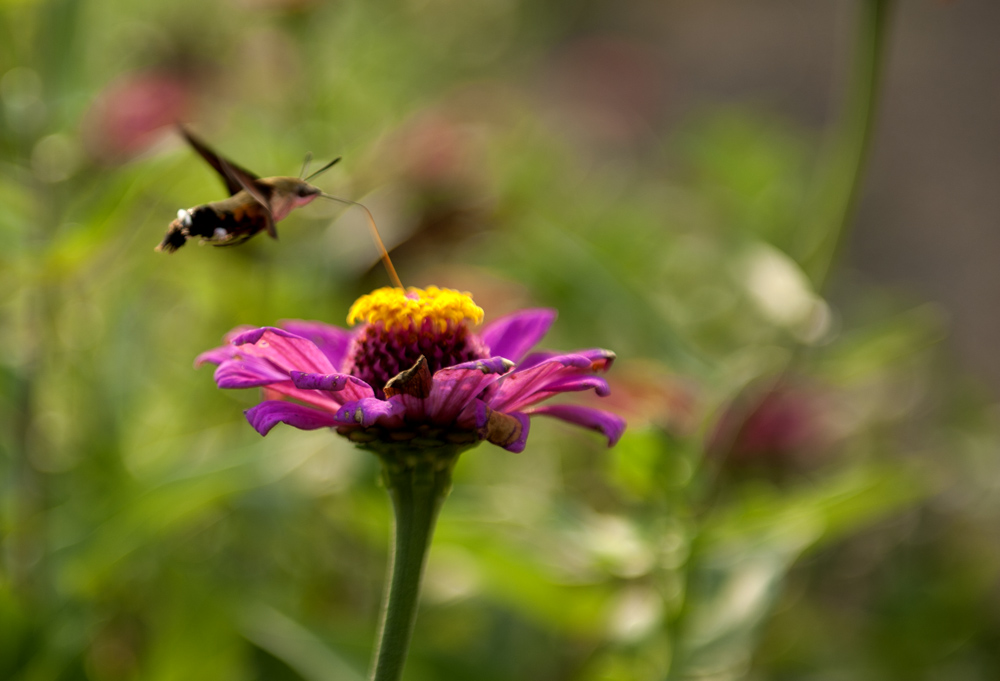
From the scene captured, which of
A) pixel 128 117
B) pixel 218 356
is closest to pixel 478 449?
pixel 128 117

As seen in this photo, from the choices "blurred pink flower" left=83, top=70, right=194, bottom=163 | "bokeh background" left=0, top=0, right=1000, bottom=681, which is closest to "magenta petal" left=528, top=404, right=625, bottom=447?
"bokeh background" left=0, top=0, right=1000, bottom=681

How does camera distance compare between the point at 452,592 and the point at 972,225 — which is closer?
the point at 452,592

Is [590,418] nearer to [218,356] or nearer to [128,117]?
[218,356]

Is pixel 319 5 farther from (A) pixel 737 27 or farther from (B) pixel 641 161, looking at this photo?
(A) pixel 737 27

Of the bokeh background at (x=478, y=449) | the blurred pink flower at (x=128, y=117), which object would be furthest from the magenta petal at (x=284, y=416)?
the blurred pink flower at (x=128, y=117)

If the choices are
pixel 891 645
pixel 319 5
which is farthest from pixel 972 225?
pixel 319 5

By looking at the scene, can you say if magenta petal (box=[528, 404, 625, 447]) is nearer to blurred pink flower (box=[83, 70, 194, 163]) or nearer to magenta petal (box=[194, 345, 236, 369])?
magenta petal (box=[194, 345, 236, 369])

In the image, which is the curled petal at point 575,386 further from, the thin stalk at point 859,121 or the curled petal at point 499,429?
the thin stalk at point 859,121
